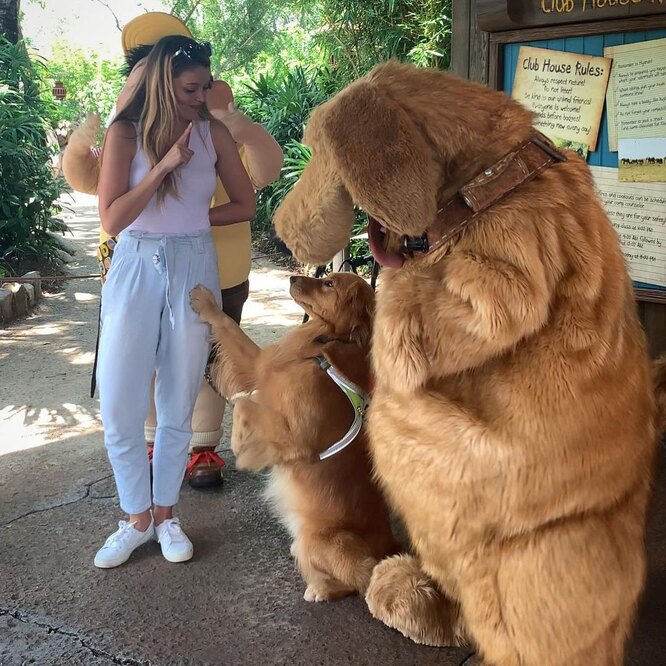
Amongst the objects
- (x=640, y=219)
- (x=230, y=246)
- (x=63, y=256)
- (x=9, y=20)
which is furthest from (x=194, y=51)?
(x=9, y=20)

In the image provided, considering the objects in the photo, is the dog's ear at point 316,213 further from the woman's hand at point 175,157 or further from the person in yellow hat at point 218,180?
the person in yellow hat at point 218,180

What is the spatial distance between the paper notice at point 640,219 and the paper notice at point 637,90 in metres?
0.24

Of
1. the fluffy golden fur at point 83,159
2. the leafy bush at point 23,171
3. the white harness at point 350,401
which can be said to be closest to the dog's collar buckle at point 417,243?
the white harness at point 350,401

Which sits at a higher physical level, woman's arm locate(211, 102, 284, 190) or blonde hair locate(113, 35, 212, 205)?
blonde hair locate(113, 35, 212, 205)

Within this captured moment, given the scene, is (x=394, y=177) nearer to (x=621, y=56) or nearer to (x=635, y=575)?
(x=635, y=575)

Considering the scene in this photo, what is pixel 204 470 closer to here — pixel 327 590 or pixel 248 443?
pixel 248 443

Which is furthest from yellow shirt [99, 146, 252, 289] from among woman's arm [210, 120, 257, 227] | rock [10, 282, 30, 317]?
rock [10, 282, 30, 317]

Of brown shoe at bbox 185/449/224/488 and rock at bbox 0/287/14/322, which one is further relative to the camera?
rock at bbox 0/287/14/322

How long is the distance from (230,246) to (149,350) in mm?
791

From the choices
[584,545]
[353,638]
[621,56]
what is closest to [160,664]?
[353,638]

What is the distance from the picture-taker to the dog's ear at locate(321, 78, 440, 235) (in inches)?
65.7

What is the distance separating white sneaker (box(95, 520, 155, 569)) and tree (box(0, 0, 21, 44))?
8.19m

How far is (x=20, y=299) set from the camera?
7.00 m

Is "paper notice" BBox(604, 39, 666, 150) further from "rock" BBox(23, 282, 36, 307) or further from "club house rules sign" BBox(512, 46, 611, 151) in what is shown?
"rock" BBox(23, 282, 36, 307)
